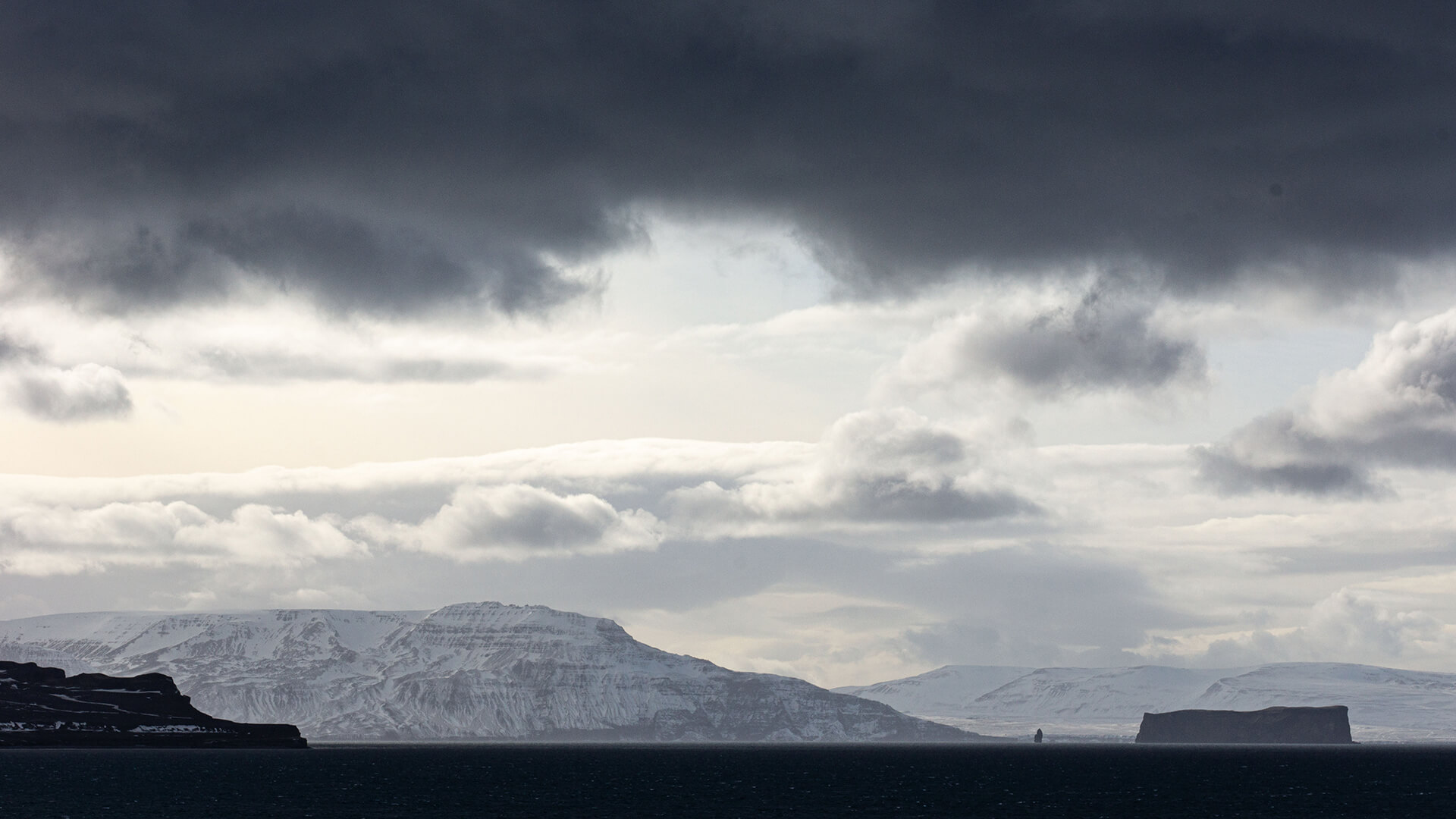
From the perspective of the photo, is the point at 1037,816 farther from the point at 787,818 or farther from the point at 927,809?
the point at 787,818

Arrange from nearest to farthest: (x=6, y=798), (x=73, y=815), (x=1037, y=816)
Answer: (x=73, y=815), (x=1037, y=816), (x=6, y=798)

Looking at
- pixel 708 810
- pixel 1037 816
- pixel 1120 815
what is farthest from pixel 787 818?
pixel 1120 815

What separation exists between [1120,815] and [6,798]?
143728 millimetres

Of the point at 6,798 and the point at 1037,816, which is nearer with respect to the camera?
the point at 1037,816

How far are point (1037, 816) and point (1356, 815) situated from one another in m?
40.3

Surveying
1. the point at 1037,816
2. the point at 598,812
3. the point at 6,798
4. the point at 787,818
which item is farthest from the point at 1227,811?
the point at 6,798

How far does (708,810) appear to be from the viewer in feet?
625

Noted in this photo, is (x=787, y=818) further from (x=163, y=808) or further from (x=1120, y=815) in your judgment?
(x=163, y=808)

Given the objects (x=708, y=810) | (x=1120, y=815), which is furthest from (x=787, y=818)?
(x=1120, y=815)

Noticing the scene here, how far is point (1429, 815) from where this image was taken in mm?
187000

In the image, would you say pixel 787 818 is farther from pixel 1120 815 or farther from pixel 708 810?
pixel 1120 815

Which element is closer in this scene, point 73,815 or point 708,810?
point 73,815

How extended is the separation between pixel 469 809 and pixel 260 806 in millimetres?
27292

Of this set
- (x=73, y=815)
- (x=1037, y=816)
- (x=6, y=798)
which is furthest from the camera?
(x=6, y=798)
